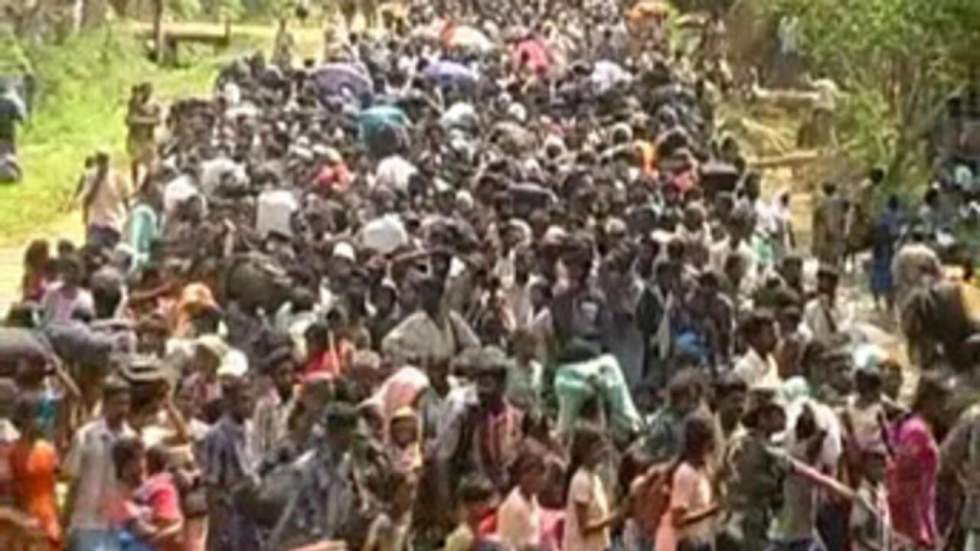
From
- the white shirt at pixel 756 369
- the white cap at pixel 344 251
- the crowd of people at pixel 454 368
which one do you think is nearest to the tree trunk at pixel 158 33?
the crowd of people at pixel 454 368

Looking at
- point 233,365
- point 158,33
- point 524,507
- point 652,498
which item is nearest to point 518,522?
point 524,507

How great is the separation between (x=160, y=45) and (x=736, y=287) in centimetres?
2265

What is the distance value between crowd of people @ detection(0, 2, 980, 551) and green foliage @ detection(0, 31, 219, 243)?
19.0 feet

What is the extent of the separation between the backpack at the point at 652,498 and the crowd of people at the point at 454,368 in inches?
0.4

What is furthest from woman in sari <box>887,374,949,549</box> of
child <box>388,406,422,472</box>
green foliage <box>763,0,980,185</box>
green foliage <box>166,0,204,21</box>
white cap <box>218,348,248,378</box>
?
green foliage <box>166,0,204,21</box>

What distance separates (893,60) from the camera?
22.8 m

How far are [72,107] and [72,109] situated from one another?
10 cm

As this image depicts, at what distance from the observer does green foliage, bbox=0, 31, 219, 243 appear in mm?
22719

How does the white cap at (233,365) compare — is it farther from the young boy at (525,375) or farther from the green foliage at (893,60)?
the green foliage at (893,60)

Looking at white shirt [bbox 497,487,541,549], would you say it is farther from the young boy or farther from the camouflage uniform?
the young boy

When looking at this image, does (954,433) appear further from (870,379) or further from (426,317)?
(426,317)

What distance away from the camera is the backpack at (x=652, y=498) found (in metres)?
8.96

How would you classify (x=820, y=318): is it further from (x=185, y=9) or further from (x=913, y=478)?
(x=185, y=9)

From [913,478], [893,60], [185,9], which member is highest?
[913,478]
